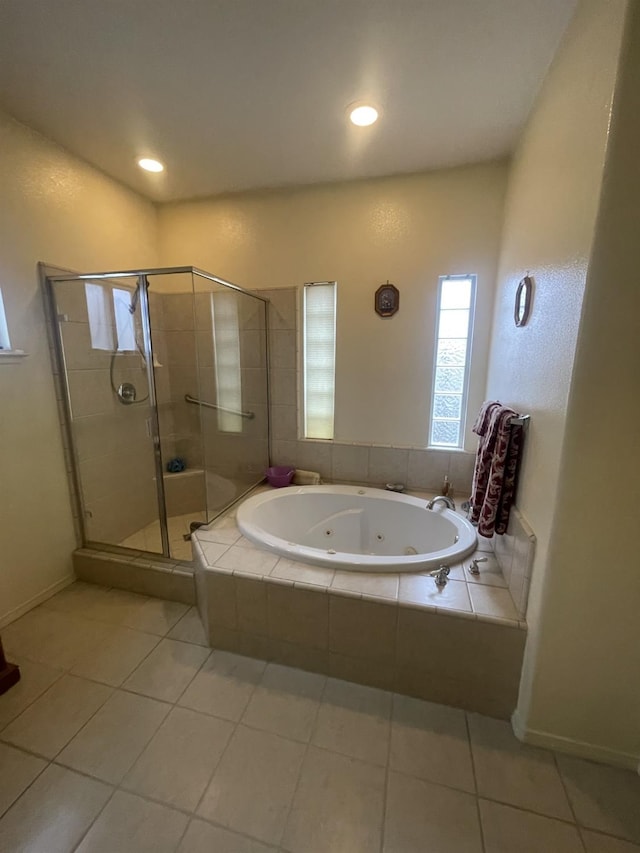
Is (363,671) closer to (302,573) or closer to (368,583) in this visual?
(368,583)

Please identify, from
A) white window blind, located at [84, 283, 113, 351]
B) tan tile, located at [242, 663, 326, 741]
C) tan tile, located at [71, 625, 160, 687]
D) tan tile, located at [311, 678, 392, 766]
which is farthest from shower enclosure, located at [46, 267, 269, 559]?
tan tile, located at [311, 678, 392, 766]

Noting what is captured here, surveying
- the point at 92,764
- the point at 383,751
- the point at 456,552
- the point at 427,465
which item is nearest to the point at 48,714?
the point at 92,764

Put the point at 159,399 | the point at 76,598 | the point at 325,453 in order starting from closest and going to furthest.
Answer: the point at 76,598 → the point at 159,399 → the point at 325,453

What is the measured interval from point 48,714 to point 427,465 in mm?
2283

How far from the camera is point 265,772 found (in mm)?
1169

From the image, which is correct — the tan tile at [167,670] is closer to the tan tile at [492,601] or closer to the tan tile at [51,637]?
the tan tile at [51,637]

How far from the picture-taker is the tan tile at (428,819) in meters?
1.00

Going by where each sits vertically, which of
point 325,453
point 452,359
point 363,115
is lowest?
point 325,453

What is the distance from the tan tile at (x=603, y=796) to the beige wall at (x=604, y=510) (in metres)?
0.05

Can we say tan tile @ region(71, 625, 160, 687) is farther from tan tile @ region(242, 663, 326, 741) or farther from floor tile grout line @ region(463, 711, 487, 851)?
floor tile grout line @ region(463, 711, 487, 851)

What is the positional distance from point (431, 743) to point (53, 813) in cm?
126

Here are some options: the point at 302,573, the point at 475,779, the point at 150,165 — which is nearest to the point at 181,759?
the point at 302,573

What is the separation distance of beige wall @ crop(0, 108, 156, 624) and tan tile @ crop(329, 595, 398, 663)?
5.68 feet

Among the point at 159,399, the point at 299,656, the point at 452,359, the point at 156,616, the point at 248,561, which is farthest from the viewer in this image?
the point at 159,399
